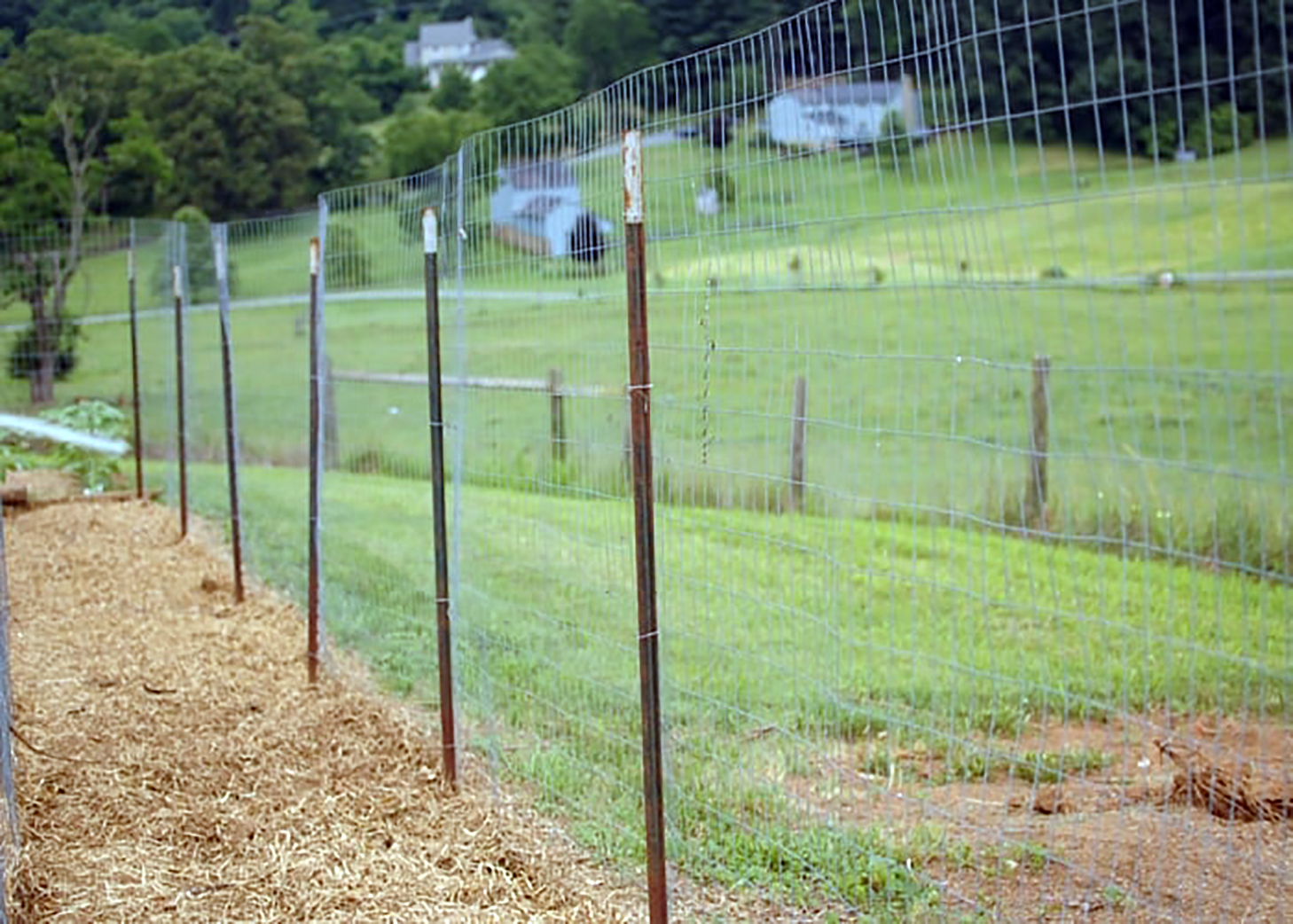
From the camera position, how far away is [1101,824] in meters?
4.31

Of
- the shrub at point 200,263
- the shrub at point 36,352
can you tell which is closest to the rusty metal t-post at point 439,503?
the shrub at point 200,263

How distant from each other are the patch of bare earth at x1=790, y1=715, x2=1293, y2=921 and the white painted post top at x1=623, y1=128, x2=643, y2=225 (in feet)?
4.75

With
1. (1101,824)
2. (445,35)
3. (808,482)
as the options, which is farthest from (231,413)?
(445,35)

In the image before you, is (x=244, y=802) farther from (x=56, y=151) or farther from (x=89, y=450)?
(x=56, y=151)

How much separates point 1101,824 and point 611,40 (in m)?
23.6

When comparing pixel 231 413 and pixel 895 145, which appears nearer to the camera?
pixel 895 145

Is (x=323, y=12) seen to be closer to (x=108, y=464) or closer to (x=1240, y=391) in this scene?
(x=108, y=464)

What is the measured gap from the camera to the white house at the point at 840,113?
3076mm

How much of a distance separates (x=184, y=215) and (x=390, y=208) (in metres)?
17.5

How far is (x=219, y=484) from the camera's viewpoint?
41.7 feet

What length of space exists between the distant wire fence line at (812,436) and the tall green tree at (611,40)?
19131 millimetres

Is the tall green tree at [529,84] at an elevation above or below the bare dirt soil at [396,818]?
above

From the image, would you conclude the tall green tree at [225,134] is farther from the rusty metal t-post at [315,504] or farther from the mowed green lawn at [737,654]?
the rusty metal t-post at [315,504]

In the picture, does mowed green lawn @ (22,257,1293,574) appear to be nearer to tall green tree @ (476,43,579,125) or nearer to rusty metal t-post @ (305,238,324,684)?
rusty metal t-post @ (305,238,324,684)
